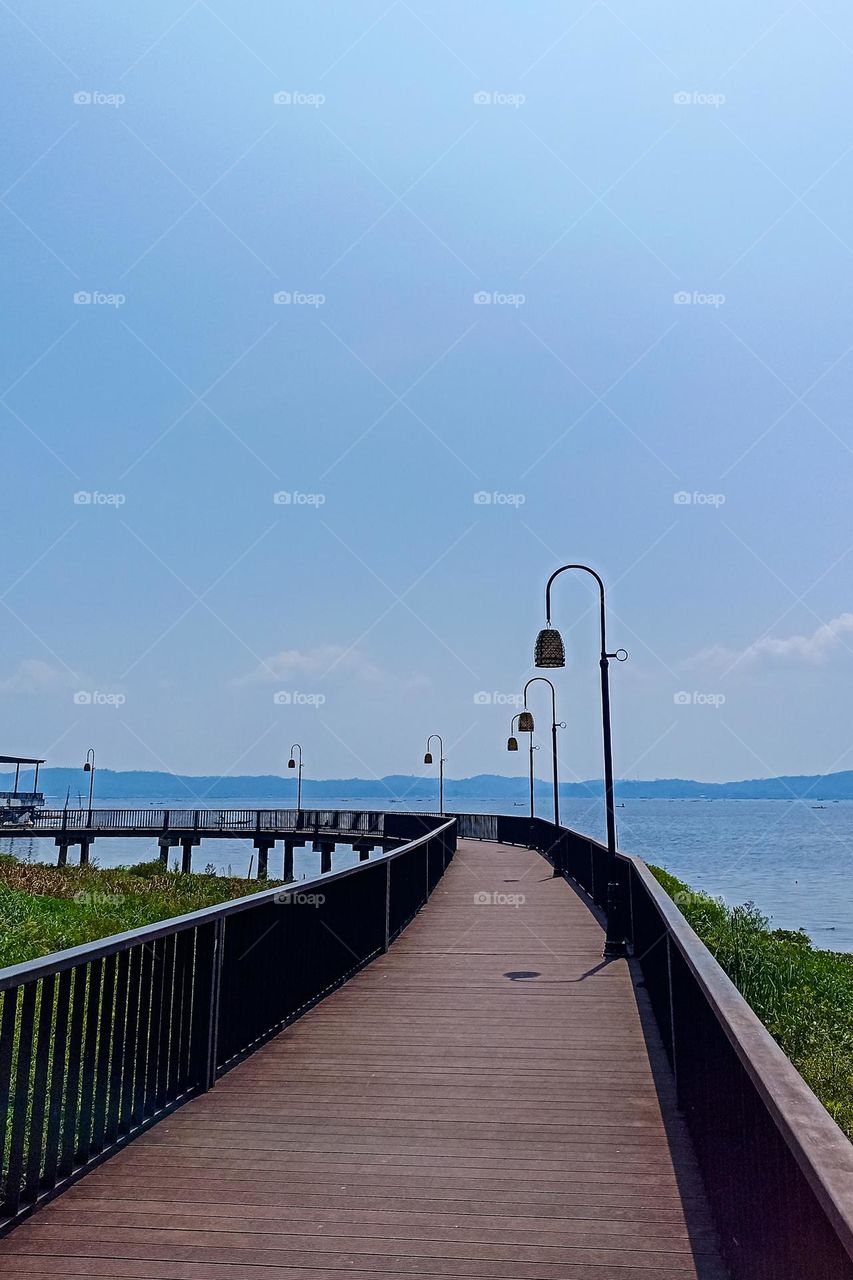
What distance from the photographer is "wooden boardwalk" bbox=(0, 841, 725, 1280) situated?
3.52 meters

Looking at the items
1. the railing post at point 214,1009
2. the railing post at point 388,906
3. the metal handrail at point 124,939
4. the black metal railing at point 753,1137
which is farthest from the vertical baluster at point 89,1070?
the railing post at point 388,906

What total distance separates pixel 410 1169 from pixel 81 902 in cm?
1549

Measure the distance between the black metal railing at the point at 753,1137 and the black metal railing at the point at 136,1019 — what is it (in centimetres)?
267

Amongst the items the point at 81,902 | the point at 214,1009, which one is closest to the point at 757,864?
the point at 81,902

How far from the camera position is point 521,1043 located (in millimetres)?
7000

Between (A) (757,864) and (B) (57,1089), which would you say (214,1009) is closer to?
(B) (57,1089)

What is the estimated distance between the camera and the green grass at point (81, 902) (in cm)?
1241

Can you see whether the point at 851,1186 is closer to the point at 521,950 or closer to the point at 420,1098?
the point at 420,1098

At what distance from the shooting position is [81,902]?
717 inches

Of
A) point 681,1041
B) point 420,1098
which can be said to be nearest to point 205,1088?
point 420,1098

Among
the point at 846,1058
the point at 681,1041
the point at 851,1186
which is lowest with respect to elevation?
the point at 846,1058

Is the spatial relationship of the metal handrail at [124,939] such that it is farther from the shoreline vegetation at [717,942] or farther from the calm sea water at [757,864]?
the calm sea water at [757,864]

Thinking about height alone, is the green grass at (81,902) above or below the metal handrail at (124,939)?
below

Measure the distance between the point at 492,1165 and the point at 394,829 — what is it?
109 ft
